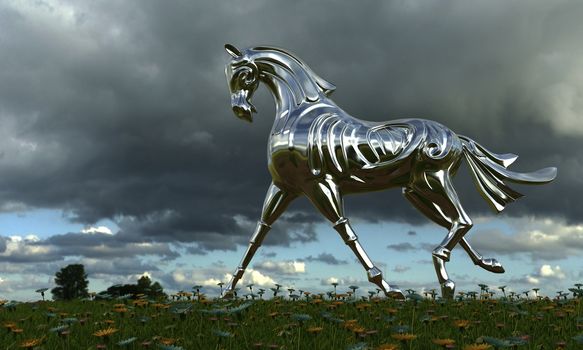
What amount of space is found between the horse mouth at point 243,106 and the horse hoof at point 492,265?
4252mm

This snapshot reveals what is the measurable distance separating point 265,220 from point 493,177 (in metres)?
3.54

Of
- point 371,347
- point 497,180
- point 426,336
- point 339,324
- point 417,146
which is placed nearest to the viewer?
point 371,347

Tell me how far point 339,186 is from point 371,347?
4.42 m

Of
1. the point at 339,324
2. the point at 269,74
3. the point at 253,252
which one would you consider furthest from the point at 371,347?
the point at 269,74

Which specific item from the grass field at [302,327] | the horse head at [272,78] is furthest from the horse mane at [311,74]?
the grass field at [302,327]

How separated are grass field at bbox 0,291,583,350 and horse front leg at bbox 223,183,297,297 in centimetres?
201

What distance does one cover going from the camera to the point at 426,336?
4.39m

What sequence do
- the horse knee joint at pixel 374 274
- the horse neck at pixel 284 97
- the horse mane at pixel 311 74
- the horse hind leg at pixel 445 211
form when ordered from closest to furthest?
the horse knee joint at pixel 374 274 < the horse hind leg at pixel 445 211 < the horse neck at pixel 284 97 < the horse mane at pixel 311 74

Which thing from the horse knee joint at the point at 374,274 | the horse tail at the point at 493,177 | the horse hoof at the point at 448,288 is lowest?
the horse hoof at the point at 448,288

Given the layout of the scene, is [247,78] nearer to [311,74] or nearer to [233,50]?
[233,50]

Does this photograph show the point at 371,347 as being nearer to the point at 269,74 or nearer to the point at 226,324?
the point at 226,324

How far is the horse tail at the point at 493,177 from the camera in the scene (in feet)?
28.3

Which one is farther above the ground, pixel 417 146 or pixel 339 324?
pixel 417 146

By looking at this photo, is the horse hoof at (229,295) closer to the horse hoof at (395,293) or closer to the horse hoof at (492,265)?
the horse hoof at (395,293)
